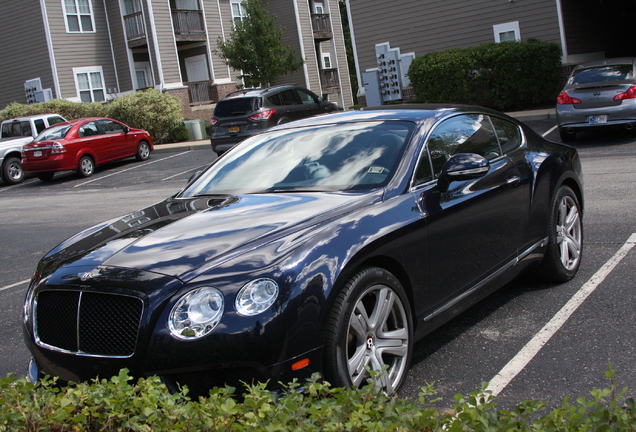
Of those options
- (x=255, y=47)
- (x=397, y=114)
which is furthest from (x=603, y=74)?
(x=255, y=47)

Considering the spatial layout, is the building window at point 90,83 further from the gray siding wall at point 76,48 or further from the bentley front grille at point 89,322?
the bentley front grille at point 89,322

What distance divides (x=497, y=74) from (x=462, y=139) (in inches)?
683

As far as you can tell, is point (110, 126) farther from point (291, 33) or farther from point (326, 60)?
point (326, 60)

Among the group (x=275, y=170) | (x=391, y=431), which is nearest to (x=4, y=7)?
(x=275, y=170)

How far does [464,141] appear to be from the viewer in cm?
480

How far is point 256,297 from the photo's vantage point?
3105 mm

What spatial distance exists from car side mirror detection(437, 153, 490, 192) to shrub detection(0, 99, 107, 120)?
26520mm

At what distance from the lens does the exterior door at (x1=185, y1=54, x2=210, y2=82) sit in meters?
35.6

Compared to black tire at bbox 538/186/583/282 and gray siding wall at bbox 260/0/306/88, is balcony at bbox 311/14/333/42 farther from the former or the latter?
black tire at bbox 538/186/583/282

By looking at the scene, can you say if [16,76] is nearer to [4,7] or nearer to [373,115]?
[4,7]

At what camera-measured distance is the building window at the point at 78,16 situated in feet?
106

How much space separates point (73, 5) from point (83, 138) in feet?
49.1

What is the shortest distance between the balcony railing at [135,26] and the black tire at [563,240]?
30.2 meters

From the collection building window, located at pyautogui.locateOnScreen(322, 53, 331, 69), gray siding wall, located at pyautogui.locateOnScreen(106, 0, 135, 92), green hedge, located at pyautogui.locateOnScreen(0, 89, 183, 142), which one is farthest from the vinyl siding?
green hedge, located at pyautogui.locateOnScreen(0, 89, 183, 142)
